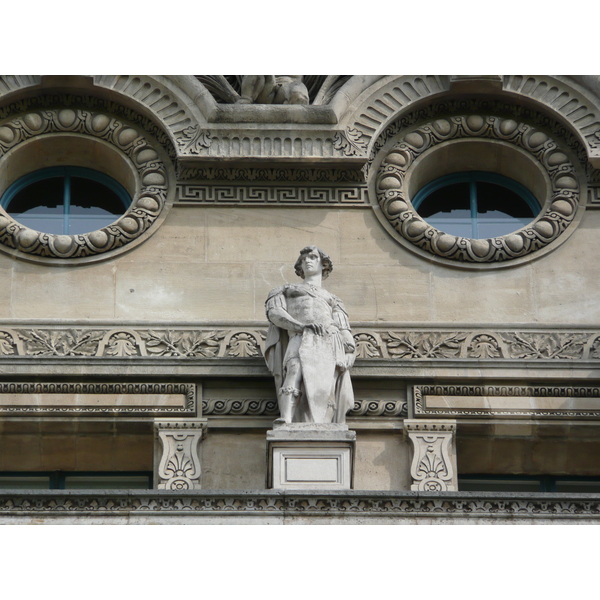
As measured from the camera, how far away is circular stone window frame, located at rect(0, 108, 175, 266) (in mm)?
21859

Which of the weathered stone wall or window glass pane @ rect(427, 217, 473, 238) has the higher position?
window glass pane @ rect(427, 217, 473, 238)

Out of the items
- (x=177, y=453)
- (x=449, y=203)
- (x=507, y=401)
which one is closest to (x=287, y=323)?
(x=177, y=453)

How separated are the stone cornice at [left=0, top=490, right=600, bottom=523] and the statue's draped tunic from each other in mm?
1752

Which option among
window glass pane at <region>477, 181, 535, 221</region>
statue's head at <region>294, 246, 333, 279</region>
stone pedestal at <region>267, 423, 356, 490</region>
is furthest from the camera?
window glass pane at <region>477, 181, 535, 221</region>

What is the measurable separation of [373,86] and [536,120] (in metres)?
1.88

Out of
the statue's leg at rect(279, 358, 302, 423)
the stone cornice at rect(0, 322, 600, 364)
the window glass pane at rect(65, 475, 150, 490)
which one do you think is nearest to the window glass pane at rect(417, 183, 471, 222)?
the stone cornice at rect(0, 322, 600, 364)

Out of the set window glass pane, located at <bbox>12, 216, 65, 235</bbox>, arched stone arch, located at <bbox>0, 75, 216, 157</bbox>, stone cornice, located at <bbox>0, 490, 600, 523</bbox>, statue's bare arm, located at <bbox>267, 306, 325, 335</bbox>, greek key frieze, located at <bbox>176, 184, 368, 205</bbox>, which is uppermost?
arched stone arch, located at <bbox>0, 75, 216, 157</bbox>

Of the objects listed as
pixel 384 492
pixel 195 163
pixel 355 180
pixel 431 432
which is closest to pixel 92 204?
pixel 195 163

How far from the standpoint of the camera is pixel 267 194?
882 inches

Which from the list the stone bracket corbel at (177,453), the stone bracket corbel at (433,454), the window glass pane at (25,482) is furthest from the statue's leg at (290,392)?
the window glass pane at (25,482)

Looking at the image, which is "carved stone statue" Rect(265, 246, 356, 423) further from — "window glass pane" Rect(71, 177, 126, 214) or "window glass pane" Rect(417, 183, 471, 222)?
"window glass pane" Rect(71, 177, 126, 214)

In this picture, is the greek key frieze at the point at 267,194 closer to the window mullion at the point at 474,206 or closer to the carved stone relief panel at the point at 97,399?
the window mullion at the point at 474,206

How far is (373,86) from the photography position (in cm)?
2283

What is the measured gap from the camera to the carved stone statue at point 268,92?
2275 cm
